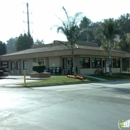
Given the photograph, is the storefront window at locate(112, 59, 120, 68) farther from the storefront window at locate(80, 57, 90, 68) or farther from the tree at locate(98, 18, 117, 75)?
the tree at locate(98, 18, 117, 75)

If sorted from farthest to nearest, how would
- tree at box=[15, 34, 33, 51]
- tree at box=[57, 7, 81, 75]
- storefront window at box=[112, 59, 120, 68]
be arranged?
tree at box=[15, 34, 33, 51] < storefront window at box=[112, 59, 120, 68] < tree at box=[57, 7, 81, 75]

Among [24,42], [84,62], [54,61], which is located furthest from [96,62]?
[24,42]

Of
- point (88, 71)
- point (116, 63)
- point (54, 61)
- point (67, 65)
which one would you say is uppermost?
point (54, 61)

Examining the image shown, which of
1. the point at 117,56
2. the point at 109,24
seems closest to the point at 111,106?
the point at 109,24

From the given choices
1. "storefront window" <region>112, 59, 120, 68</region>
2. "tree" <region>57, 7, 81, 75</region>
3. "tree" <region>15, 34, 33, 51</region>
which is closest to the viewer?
"tree" <region>57, 7, 81, 75</region>

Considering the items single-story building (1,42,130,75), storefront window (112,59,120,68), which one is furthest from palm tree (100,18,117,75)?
storefront window (112,59,120,68)

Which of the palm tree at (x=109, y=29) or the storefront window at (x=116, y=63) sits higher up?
the palm tree at (x=109, y=29)

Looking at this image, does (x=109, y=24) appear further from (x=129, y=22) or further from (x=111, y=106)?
(x=129, y=22)

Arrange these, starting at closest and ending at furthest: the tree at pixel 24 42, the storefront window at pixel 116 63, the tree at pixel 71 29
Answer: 1. the tree at pixel 71 29
2. the storefront window at pixel 116 63
3. the tree at pixel 24 42

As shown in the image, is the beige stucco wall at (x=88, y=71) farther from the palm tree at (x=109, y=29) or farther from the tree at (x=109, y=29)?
the tree at (x=109, y=29)

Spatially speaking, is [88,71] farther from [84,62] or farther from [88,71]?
[84,62]

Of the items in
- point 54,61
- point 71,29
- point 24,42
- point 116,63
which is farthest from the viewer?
point 24,42

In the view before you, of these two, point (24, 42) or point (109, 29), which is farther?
point (24, 42)

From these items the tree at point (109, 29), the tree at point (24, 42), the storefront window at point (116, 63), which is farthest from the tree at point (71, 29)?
the tree at point (24, 42)
